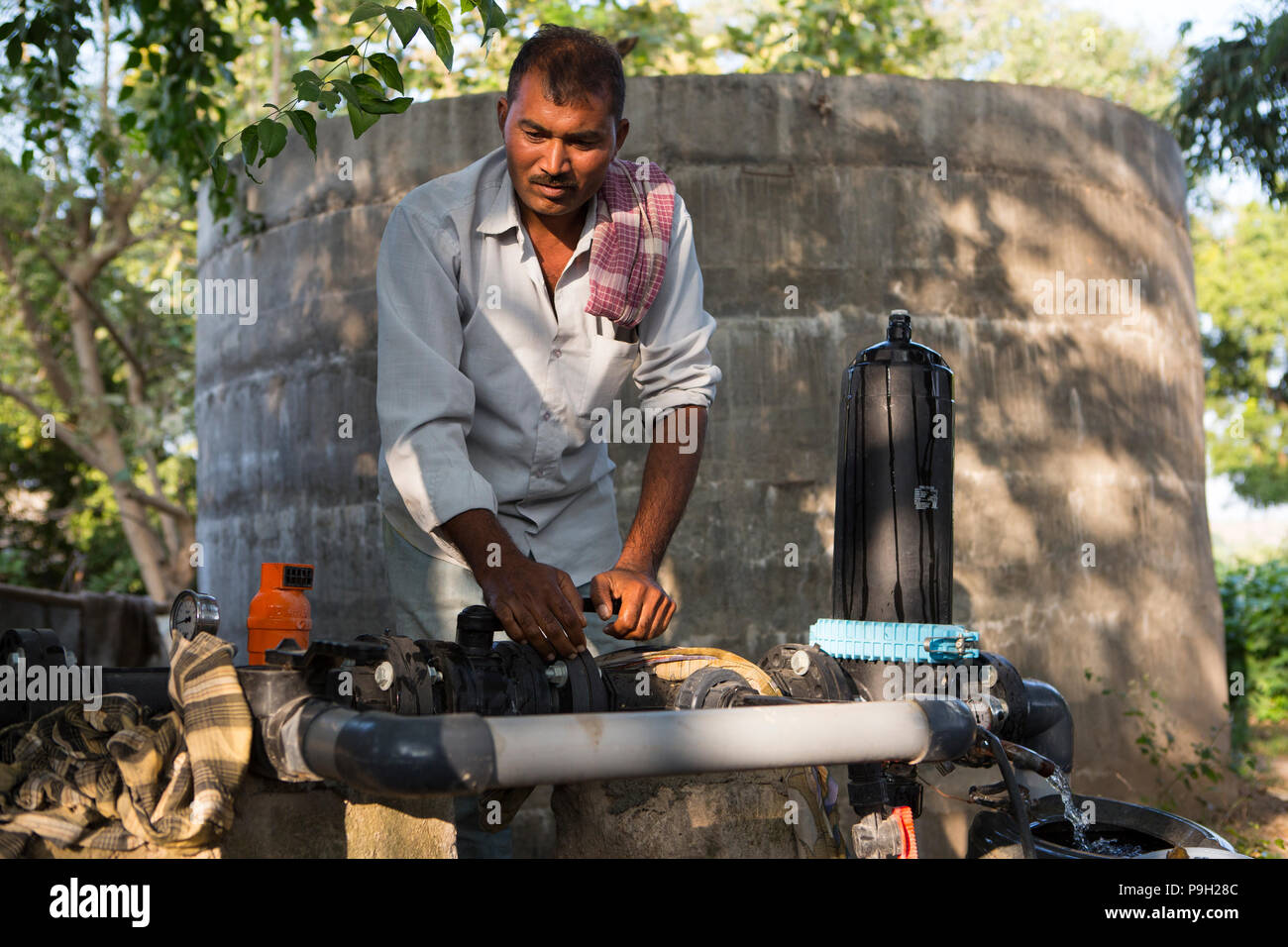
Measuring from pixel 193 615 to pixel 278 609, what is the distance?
0.95 ft

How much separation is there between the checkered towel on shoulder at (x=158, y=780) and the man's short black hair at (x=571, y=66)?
3.81 ft

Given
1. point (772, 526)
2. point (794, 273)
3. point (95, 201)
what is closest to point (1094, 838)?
point (772, 526)

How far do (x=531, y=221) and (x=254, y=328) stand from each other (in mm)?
3204

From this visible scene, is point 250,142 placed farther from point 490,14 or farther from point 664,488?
point 664,488

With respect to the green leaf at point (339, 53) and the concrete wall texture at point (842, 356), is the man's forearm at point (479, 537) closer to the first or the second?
the green leaf at point (339, 53)

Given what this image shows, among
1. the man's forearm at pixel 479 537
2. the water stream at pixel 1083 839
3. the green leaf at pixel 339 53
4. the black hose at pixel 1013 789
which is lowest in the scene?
the water stream at pixel 1083 839

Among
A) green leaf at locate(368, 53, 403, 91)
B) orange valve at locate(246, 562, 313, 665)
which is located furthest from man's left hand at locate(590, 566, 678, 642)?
green leaf at locate(368, 53, 403, 91)

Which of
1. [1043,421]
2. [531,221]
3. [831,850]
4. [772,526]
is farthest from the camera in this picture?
[1043,421]

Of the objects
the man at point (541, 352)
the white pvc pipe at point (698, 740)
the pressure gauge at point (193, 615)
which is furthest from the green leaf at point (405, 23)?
the white pvc pipe at point (698, 740)

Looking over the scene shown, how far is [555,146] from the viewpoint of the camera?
2.24 metres

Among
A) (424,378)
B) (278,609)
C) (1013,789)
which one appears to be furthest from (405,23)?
(1013,789)

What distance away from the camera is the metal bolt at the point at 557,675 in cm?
186
